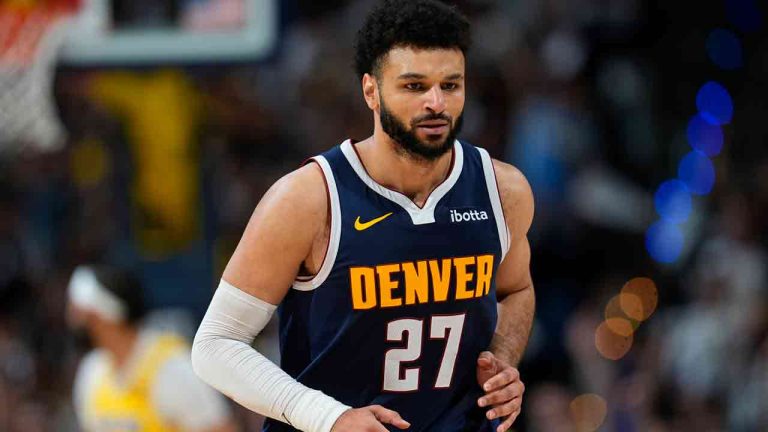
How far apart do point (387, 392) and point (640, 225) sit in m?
6.56

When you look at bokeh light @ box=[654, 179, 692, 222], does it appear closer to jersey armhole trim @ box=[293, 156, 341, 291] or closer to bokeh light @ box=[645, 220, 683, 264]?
bokeh light @ box=[645, 220, 683, 264]

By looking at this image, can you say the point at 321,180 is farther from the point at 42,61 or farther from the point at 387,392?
the point at 42,61

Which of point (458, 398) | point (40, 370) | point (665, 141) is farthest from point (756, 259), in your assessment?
point (40, 370)

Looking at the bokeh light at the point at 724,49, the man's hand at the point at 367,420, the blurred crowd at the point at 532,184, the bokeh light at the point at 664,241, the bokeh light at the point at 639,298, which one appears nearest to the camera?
the man's hand at the point at 367,420

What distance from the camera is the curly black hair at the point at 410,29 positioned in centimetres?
423

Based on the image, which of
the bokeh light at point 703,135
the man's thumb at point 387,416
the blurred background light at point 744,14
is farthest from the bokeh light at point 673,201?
the man's thumb at point 387,416

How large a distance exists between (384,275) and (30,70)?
602 centimetres

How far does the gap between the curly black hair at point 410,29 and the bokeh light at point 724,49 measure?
7.81 meters

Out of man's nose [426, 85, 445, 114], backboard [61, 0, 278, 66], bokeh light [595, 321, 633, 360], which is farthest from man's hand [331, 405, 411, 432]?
backboard [61, 0, 278, 66]

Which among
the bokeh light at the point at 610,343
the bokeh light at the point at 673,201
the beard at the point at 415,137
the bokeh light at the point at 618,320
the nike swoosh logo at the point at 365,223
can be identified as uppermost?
the beard at the point at 415,137

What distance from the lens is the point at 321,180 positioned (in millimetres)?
4332

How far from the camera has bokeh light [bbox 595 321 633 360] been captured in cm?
930

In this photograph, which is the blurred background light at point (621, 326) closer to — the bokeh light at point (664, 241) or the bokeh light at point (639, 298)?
the bokeh light at point (639, 298)

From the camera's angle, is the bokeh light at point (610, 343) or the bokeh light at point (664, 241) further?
the bokeh light at point (664, 241)
